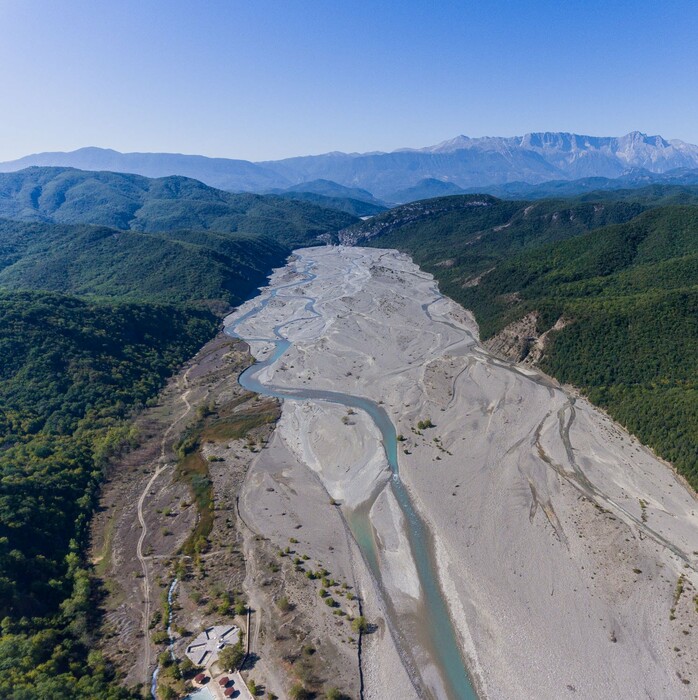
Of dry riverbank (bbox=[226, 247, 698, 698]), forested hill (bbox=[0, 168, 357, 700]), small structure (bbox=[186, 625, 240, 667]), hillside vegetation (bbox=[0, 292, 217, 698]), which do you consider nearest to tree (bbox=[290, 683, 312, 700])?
dry riverbank (bbox=[226, 247, 698, 698])

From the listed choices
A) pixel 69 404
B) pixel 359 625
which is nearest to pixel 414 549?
pixel 359 625

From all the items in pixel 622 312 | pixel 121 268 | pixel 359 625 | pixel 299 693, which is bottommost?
pixel 359 625

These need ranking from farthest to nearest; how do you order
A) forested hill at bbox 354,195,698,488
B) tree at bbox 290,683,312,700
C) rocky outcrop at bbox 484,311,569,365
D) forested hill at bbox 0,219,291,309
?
1. forested hill at bbox 0,219,291,309
2. rocky outcrop at bbox 484,311,569,365
3. forested hill at bbox 354,195,698,488
4. tree at bbox 290,683,312,700

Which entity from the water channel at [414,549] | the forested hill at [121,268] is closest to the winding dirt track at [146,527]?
the water channel at [414,549]

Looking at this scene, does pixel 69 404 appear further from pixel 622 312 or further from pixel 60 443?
pixel 622 312

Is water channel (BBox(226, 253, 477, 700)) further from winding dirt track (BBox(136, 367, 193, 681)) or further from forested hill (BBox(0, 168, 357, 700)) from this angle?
forested hill (BBox(0, 168, 357, 700))
